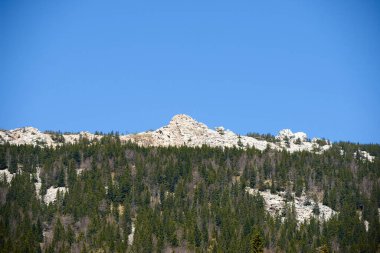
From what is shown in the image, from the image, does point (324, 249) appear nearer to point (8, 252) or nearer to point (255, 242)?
point (255, 242)

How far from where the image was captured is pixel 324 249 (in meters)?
173

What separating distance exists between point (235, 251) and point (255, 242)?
27.1 m

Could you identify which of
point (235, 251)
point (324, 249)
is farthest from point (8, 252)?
point (324, 249)

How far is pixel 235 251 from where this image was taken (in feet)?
655

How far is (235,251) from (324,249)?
101 ft

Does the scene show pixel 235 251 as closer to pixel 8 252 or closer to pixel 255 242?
pixel 255 242

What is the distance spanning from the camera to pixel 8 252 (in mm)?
198375

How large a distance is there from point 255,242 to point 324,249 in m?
11.8

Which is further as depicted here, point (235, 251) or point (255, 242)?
point (235, 251)

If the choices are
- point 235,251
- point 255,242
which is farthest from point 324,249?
point 235,251

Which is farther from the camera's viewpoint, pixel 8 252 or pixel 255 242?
pixel 8 252

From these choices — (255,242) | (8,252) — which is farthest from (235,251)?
(8,252)

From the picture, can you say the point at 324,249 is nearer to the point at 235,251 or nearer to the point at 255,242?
the point at 255,242
